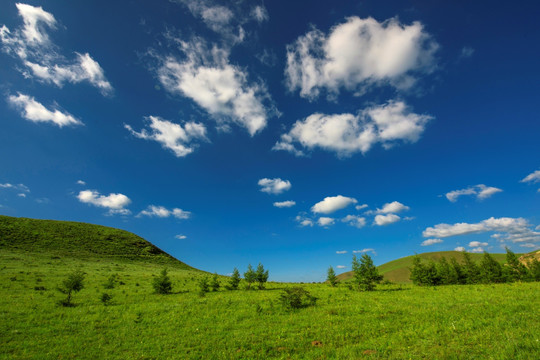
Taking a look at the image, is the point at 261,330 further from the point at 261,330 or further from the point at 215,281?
the point at 215,281

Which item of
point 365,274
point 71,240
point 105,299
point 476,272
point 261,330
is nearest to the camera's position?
point 261,330

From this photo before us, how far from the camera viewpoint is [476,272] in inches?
2350

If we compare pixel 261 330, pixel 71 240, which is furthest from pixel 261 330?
pixel 71 240

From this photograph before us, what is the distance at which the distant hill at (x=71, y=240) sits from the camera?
63769 mm

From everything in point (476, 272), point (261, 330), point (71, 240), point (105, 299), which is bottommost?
point (261, 330)

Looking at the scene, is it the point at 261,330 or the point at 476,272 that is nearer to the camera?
the point at 261,330

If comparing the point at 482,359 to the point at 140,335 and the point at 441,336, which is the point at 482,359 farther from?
the point at 140,335

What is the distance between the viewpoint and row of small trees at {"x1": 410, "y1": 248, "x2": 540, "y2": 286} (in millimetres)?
54750

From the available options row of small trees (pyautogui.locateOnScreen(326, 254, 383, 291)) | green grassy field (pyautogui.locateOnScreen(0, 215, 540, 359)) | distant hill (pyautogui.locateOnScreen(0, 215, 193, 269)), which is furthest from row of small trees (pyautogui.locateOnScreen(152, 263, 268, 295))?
distant hill (pyautogui.locateOnScreen(0, 215, 193, 269))

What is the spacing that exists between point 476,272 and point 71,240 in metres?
122

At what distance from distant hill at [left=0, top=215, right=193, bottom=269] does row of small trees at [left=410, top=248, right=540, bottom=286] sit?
263 feet

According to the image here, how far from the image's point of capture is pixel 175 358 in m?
12.5

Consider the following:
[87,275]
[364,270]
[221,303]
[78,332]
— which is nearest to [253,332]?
[221,303]

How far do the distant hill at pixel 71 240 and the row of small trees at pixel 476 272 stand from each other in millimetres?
80172
